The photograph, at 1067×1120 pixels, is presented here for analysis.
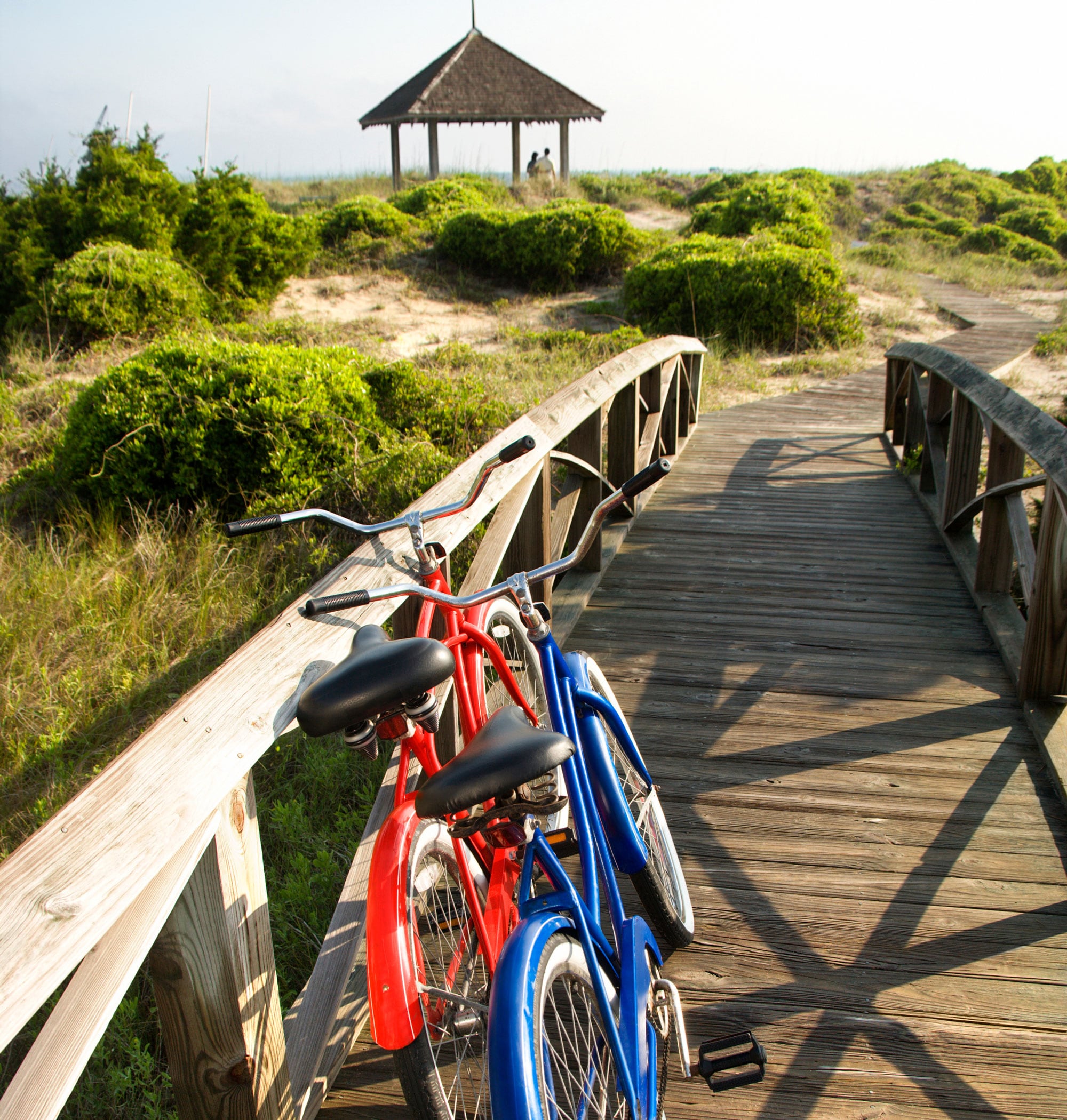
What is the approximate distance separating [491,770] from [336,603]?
1.41 feet

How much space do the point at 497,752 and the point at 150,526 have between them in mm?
5200

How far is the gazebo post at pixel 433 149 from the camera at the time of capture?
2444cm

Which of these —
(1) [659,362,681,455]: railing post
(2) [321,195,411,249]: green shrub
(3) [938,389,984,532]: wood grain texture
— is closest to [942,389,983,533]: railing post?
(3) [938,389,984,532]: wood grain texture

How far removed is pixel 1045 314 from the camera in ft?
54.3

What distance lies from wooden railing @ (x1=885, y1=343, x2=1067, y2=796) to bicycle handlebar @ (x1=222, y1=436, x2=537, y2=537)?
2126 millimetres

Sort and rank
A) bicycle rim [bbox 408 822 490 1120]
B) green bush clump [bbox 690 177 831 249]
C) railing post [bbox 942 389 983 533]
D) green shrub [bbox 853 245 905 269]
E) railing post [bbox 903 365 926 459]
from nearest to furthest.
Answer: bicycle rim [bbox 408 822 490 1120], railing post [bbox 942 389 983 533], railing post [bbox 903 365 926 459], green bush clump [bbox 690 177 831 249], green shrub [bbox 853 245 905 269]

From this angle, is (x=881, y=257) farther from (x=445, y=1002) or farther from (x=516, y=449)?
(x=445, y=1002)

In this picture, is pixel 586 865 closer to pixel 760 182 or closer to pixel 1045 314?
pixel 1045 314

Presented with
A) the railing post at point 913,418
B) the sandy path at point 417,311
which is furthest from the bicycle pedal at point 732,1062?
the sandy path at point 417,311

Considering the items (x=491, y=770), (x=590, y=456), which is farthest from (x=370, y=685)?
(x=590, y=456)

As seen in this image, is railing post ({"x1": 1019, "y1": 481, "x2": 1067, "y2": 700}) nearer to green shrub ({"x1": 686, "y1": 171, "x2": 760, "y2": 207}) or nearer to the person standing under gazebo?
green shrub ({"x1": 686, "y1": 171, "x2": 760, "y2": 207})

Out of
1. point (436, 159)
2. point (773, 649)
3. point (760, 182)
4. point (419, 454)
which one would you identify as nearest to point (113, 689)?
point (419, 454)

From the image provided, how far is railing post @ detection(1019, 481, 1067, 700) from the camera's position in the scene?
3.16 m

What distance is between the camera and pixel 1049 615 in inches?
127
